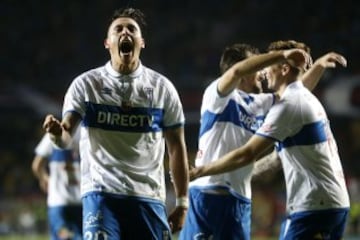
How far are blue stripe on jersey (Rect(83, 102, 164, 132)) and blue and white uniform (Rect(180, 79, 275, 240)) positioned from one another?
3.49ft

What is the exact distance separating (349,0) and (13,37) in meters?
8.75

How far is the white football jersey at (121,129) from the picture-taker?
19.1 ft

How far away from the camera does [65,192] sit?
1063 centimetres

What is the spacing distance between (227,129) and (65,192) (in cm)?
418

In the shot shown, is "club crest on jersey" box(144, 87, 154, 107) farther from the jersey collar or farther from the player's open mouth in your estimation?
the player's open mouth

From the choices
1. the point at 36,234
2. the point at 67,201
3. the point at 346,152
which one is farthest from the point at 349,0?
the point at 67,201

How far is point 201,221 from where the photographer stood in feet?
22.7

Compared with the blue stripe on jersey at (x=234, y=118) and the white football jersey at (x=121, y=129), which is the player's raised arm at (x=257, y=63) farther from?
the white football jersey at (x=121, y=129)

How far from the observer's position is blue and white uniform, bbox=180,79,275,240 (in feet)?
22.5

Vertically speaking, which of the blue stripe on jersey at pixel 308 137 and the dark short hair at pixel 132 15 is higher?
the dark short hair at pixel 132 15

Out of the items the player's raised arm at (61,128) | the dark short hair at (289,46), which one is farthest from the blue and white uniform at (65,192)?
the player's raised arm at (61,128)

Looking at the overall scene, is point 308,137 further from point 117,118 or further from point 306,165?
point 117,118

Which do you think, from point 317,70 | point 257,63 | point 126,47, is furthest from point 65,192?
point 257,63

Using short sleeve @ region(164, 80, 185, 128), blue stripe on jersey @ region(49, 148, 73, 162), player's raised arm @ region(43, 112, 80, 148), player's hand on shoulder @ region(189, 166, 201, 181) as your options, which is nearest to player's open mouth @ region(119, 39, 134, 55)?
short sleeve @ region(164, 80, 185, 128)
